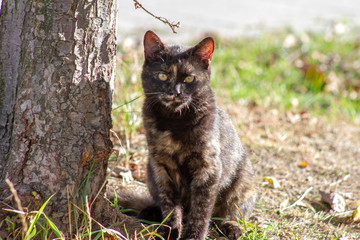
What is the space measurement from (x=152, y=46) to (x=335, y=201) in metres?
1.82

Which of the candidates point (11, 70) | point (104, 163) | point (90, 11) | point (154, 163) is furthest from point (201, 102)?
point (11, 70)

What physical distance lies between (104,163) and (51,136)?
0.37 meters

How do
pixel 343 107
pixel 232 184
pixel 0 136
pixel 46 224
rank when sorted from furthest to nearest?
pixel 343 107 → pixel 232 184 → pixel 0 136 → pixel 46 224

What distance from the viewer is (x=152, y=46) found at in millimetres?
2768

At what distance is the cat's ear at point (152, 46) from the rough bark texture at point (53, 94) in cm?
39

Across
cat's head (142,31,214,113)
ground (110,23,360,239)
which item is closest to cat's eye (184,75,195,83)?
cat's head (142,31,214,113)

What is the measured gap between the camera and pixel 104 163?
8.25ft

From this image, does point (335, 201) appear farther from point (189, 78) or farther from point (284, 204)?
point (189, 78)

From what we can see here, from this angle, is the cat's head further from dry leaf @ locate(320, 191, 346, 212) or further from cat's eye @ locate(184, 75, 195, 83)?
dry leaf @ locate(320, 191, 346, 212)

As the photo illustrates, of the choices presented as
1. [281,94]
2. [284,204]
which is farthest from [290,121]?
[284,204]

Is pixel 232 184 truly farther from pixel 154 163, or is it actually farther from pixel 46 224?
pixel 46 224

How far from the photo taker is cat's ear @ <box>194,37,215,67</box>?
8.90 feet

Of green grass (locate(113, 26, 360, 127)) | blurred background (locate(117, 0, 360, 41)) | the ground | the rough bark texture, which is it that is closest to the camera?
the rough bark texture

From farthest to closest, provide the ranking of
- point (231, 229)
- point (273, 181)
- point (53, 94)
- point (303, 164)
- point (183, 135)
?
point (303, 164)
point (273, 181)
point (231, 229)
point (183, 135)
point (53, 94)
